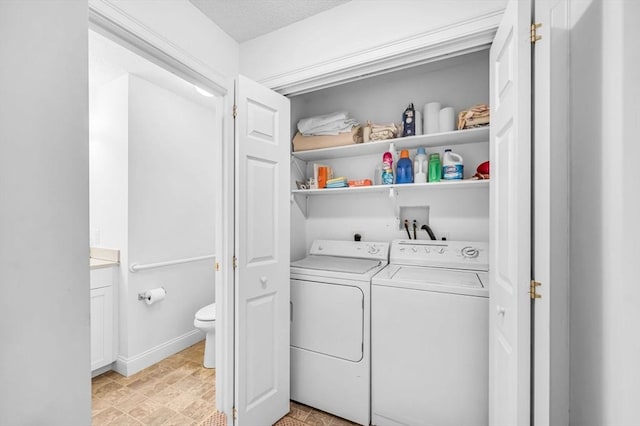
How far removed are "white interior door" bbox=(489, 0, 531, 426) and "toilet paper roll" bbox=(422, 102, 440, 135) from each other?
29.3 inches

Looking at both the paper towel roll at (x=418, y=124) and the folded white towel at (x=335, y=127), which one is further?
the folded white towel at (x=335, y=127)

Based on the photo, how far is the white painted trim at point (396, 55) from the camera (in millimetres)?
1407

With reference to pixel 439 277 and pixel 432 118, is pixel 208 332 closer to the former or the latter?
pixel 439 277

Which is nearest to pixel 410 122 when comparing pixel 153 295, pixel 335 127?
pixel 335 127

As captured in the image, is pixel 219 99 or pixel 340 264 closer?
pixel 219 99

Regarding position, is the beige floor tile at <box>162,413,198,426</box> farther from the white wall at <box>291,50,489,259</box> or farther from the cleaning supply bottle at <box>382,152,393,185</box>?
the cleaning supply bottle at <box>382,152,393,185</box>

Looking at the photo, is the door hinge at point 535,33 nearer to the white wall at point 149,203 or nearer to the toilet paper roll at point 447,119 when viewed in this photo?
the toilet paper roll at point 447,119

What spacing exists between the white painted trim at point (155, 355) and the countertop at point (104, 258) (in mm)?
783

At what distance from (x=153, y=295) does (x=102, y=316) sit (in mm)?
376

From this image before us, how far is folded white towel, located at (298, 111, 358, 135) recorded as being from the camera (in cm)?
228

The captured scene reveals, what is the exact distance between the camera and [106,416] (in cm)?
188
